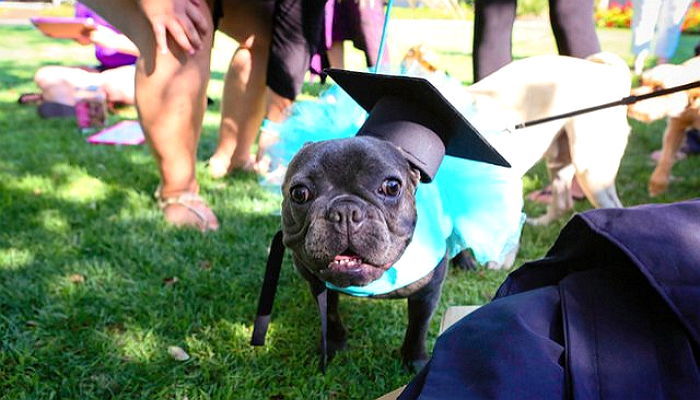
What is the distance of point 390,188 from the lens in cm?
149

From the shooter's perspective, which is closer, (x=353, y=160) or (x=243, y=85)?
(x=353, y=160)

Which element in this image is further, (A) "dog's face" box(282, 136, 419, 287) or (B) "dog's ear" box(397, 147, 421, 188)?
(B) "dog's ear" box(397, 147, 421, 188)

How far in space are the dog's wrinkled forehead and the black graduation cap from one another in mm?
42

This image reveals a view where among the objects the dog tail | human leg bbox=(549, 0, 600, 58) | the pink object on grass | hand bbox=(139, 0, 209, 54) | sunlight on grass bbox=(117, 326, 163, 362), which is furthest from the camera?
the pink object on grass

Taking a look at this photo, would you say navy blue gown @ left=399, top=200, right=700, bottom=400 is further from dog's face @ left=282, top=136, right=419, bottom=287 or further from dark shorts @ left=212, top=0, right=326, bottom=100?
dark shorts @ left=212, top=0, right=326, bottom=100

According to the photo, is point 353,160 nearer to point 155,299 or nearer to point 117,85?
point 155,299

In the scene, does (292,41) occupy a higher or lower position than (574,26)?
lower

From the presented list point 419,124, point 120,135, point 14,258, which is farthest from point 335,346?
point 120,135

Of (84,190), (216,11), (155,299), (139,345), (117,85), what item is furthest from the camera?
(117,85)

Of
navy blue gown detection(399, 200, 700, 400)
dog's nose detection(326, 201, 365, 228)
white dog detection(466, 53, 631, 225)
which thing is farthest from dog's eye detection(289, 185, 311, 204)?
white dog detection(466, 53, 631, 225)

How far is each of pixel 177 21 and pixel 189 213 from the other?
929 millimetres

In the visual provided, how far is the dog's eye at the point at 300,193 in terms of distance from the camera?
58.8 inches

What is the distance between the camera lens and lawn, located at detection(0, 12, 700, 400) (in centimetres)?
188

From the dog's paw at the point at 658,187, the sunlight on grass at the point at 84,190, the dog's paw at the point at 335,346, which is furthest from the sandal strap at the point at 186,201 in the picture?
the dog's paw at the point at 658,187
